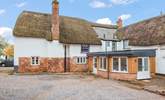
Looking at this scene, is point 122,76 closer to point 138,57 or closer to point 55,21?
point 138,57

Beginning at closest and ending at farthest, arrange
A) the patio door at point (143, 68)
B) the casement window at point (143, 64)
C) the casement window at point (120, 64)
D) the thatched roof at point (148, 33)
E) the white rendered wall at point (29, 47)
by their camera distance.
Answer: the patio door at point (143, 68)
the casement window at point (120, 64)
the casement window at point (143, 64)
the thatched roof at point (148, 33)
the white rendered wall at point (29, 47)

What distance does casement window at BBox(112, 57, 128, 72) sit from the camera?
22.5m

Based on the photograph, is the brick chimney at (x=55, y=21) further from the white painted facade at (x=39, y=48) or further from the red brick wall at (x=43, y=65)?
the red brick wall at (x=43, y=65)

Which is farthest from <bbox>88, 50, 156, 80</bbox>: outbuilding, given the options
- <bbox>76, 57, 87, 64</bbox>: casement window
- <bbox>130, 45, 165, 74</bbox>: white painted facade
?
<bbox>76, 57, 87, 64</bbox>: casement window

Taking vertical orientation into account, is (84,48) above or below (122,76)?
above

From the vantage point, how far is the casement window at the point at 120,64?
73.7ft

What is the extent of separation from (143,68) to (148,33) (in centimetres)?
836

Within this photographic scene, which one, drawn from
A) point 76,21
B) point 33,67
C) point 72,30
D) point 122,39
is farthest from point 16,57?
point 122,39

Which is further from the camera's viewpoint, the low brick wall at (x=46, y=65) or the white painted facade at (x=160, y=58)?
the low brick wall at (x=46, y=65)

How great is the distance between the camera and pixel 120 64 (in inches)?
906

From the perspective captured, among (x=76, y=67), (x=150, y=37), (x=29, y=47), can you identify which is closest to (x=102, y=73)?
(x=76, y=67)

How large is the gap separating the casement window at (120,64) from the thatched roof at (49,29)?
32.5 ft

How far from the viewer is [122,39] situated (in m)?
34.3

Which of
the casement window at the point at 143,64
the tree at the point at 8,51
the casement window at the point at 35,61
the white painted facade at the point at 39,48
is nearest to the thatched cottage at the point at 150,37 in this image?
the casement window at the point at 143,64
